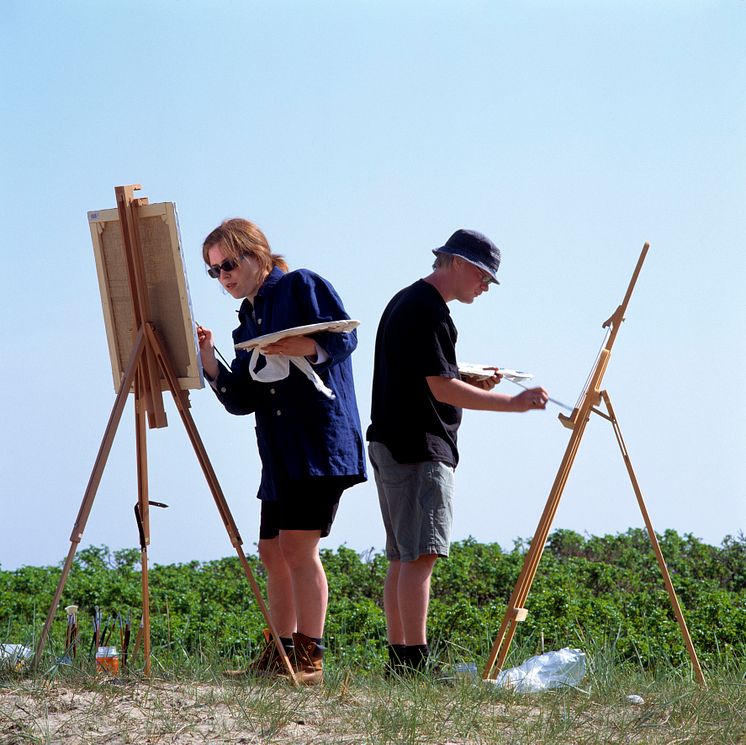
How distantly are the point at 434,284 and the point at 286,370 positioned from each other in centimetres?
76

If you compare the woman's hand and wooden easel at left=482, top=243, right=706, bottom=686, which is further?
the woman's hand

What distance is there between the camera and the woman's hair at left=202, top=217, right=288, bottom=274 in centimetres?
438

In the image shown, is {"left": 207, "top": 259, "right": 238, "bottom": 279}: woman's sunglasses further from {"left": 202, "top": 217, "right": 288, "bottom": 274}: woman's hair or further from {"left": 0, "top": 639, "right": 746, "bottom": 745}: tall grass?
{"left": 0, "top": 639, "right": 746, "bottom": 745}: tall grass

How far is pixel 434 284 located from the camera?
4.46 metres

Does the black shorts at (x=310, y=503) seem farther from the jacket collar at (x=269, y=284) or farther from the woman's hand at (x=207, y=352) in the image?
the jacket collar at (x=269, y=284)

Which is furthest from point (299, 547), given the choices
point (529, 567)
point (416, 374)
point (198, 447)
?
point (529, 567)

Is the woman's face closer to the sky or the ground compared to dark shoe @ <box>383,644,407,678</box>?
closer to the sky

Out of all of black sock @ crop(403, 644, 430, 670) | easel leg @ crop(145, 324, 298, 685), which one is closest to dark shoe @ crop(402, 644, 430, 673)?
black sock @ crop(403, 644, 430, 670)

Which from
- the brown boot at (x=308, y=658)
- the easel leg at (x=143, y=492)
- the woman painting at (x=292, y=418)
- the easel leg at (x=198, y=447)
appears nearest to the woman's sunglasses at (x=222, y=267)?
the woman painting at (x=292, y=418)

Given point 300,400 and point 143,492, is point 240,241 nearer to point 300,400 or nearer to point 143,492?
point 300,400

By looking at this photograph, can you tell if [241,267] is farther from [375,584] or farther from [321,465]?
[375,584]

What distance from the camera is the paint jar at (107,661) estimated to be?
434 cm

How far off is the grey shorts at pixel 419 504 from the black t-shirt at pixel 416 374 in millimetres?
49

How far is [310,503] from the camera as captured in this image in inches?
168
